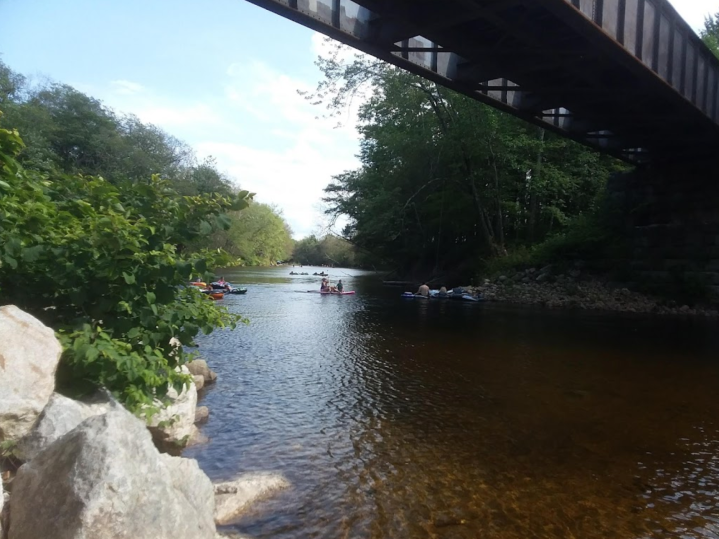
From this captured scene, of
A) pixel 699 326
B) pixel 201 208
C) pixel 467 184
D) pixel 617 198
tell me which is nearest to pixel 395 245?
pixel 467 184

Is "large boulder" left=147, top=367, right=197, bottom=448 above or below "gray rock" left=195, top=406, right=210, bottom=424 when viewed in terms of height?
above

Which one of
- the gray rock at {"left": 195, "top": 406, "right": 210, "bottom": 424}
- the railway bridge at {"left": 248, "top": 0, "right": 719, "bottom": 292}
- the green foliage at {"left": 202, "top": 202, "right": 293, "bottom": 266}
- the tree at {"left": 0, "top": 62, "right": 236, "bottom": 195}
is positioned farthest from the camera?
the green foliage at {"left": 202, "top": 202, "right": 293, "bottom": 266}

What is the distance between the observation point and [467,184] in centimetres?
3562

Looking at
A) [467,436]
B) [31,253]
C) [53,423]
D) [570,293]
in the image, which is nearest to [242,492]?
[53,423]

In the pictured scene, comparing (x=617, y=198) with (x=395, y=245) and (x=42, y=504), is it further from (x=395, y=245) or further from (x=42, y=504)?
(x=42, y=504)

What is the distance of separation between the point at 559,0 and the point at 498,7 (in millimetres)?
1286

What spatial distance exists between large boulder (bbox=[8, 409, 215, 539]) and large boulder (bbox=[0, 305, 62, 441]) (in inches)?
20.4

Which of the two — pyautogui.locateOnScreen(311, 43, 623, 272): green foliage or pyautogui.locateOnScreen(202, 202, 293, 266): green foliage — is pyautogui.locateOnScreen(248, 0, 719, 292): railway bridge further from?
pyautogui.locateOnScreen(202, 202, 293, 266): green foliage

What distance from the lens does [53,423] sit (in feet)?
12.6

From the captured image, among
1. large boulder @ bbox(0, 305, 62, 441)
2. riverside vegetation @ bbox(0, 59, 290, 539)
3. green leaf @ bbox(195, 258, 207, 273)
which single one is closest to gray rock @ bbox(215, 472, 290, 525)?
riverside vegetation @ bbox(0, 59, 290, 539)

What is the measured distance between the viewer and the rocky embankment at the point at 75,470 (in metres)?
3.02

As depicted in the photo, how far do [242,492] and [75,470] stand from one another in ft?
6.41

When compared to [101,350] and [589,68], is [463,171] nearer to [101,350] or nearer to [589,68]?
[589,68]

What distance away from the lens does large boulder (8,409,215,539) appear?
9.79ft
